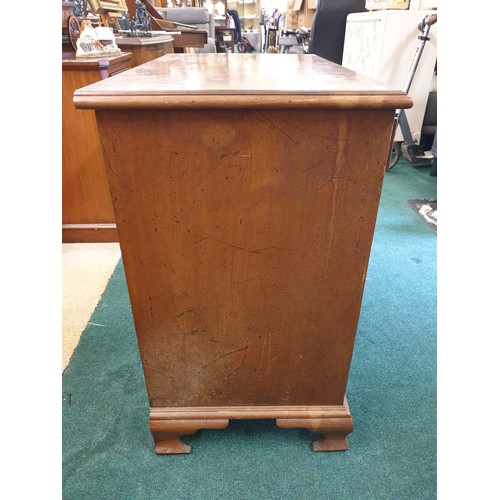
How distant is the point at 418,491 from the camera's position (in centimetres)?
90

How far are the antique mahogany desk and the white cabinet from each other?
2.07 m

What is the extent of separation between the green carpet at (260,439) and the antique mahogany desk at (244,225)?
2.7 inches

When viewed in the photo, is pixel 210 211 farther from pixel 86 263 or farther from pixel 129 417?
pixel 86 263

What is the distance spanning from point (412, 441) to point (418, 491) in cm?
13

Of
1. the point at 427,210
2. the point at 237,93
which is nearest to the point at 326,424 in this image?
the point at 237,93

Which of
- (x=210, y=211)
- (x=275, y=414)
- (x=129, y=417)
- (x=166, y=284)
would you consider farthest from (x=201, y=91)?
(x=129, y=417)

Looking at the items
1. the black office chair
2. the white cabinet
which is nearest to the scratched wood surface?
the white cabinet

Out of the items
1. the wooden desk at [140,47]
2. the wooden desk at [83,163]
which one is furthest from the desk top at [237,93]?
the wooden desk at [140,47]

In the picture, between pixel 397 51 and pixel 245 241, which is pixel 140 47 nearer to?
pixel 397 51

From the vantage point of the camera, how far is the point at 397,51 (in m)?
2.68

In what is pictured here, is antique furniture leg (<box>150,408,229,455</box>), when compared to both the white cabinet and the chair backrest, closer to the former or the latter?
the white cabinet

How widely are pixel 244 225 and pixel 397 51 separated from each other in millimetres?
2537

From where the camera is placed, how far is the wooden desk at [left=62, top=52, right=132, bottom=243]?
5.27 ft

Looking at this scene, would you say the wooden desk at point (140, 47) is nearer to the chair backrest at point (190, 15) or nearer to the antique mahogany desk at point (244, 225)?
the antique mahogany desk at point (244, 225)
